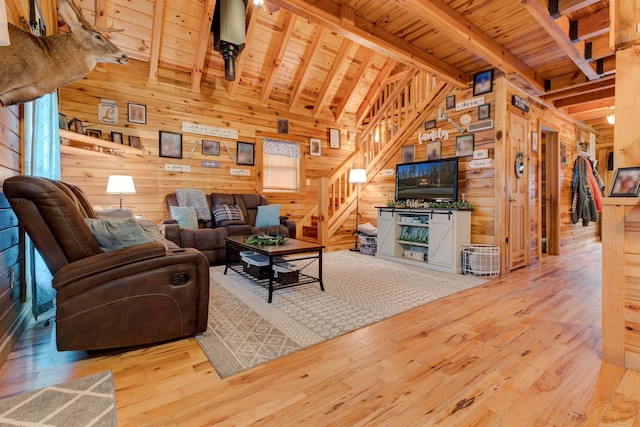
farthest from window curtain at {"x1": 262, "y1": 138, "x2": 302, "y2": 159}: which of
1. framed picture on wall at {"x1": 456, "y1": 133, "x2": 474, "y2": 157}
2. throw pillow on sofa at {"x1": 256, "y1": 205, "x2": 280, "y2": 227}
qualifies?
framed picture on wall at {"x1": 456, "y1": 133, "x2": 474, "y2": 157}

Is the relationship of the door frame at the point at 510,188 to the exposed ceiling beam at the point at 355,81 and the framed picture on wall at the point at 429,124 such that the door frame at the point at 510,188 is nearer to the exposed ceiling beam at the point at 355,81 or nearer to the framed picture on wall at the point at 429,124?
the framed picture on wall at the point at 429,124

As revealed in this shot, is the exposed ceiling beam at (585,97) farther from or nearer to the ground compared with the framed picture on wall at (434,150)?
farther from the ground

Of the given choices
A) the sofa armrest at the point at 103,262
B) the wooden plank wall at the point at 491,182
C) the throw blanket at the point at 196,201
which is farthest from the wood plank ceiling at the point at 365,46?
the sofa armrest at the point at 103,262

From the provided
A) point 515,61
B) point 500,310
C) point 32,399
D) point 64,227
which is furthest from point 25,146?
point 515,61

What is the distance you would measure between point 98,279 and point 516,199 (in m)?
4.87

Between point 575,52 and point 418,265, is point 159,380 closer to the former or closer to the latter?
point 418,265

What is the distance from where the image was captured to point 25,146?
236 centimetres

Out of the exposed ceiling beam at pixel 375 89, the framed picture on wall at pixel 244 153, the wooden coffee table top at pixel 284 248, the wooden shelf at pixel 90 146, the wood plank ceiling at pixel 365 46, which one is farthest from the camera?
the exposed ceiling beam at pixel 375 89

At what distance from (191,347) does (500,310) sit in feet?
8.20

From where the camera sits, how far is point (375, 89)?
22.0 feet

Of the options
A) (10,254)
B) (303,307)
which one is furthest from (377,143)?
(10,254)

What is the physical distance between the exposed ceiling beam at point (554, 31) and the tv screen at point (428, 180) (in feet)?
5.51

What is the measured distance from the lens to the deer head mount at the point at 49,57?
166cm

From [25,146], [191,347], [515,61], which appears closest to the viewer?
[191,347]
